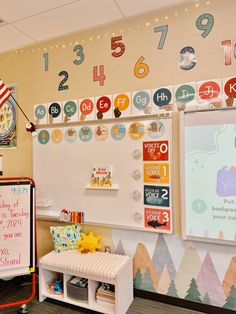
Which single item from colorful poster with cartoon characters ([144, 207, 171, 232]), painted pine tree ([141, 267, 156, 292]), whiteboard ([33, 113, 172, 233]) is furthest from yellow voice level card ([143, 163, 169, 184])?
painted pine tree ([141, 267, 156, 292])

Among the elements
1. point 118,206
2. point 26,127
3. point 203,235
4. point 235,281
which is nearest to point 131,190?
point 118,206

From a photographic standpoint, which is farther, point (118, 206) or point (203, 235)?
point (118, 206)

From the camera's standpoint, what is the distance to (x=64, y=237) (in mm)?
2236

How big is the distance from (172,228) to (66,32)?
2140 millimetres

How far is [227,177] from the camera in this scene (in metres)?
1.78

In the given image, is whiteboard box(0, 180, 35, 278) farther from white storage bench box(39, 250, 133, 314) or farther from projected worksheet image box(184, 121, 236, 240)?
projected worksheet image box(184, 121, 236, 240)

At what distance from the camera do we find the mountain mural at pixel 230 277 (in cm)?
180

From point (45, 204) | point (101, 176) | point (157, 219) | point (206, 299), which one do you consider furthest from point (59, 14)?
point (206, 299)

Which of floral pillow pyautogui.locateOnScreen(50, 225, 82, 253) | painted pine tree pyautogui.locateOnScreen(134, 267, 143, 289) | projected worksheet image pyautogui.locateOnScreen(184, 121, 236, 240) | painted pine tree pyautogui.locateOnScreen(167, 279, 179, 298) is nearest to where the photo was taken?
projected worksheet image pyautogui.locateOnScreen(184, 121, 236, 240)

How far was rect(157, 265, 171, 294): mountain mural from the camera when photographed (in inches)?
79.4

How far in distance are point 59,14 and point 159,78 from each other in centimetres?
104

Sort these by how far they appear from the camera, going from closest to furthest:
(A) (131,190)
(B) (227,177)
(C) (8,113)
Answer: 1. (B) (227,177)
2. (A) (131,190)
3. (C) (8,113)

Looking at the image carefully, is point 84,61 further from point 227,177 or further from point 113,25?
point 227,177

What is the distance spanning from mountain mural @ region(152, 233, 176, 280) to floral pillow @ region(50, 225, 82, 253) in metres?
0.77
